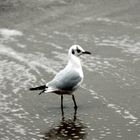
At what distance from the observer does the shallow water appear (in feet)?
26.1

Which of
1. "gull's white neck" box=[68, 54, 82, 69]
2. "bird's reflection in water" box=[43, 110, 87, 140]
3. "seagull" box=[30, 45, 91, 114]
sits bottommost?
"bird's reflection in water" box=[43, 110, 87, 140]

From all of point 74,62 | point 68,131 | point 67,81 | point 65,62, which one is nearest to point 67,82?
point 67,81

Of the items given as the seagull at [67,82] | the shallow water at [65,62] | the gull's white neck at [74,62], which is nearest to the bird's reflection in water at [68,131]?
the shallow water at [65,62]

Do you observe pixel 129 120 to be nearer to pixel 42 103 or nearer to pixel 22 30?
pixel 42 103

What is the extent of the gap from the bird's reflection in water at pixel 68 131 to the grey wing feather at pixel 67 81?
18.5 inches

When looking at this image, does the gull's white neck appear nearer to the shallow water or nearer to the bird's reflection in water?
the shallow water

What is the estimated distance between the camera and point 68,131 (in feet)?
25.7

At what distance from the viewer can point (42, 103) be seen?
8.87 m

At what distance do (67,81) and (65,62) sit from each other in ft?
8.18

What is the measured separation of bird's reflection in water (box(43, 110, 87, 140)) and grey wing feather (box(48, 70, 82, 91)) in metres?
0.47

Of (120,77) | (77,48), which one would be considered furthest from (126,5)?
(77,48)

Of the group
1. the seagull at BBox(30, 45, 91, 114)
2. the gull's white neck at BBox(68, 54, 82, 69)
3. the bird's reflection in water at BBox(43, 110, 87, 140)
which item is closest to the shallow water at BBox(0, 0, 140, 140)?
the bird's reflection in water at BBox(43, 110, 87, 140)

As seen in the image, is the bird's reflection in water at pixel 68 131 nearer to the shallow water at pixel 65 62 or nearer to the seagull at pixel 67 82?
the shallow water at pixel 65 62

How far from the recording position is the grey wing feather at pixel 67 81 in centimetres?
842
